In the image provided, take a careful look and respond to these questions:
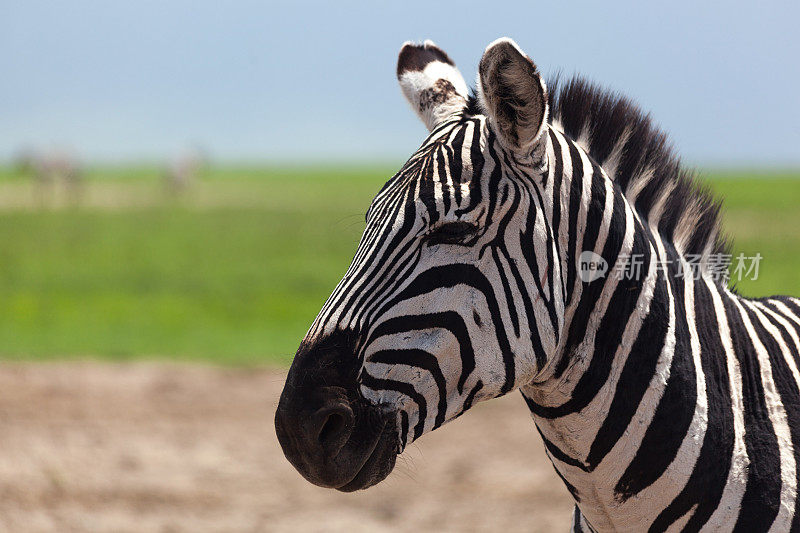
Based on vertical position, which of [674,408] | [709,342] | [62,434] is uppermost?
[709,342]

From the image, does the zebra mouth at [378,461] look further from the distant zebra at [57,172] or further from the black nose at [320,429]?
the distant zebra at [57,172]

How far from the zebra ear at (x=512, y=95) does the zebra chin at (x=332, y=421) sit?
0.70 m

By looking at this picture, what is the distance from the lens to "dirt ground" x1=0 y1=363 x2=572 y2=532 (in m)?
6.18

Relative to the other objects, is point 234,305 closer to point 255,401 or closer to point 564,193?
point 255,401

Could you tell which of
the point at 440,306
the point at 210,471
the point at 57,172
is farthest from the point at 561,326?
the point at 57,172

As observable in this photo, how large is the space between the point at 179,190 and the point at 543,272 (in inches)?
2030

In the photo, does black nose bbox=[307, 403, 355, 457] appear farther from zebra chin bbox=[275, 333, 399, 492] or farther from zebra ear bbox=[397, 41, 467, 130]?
zebra ear bbox=[397, 41, 467, 130]

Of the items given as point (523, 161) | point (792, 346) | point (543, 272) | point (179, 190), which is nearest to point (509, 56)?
point (523, 161)

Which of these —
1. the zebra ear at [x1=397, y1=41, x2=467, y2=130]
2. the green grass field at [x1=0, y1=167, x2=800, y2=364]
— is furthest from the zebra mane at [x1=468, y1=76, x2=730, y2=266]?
the green grass field at [x1=0, y1=167, x2=800, y2=364]

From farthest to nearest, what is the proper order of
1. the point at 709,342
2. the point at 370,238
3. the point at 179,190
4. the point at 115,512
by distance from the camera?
1. the point at 179,190
2. the point at 115,512
3. the point at 709,342
4. the point at 370,238

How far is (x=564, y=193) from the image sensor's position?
7.48ft

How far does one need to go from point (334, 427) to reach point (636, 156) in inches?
51.0

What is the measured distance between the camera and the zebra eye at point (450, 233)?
2137 mm

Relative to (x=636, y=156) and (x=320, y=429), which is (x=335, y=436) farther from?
(x=636, y=156)
